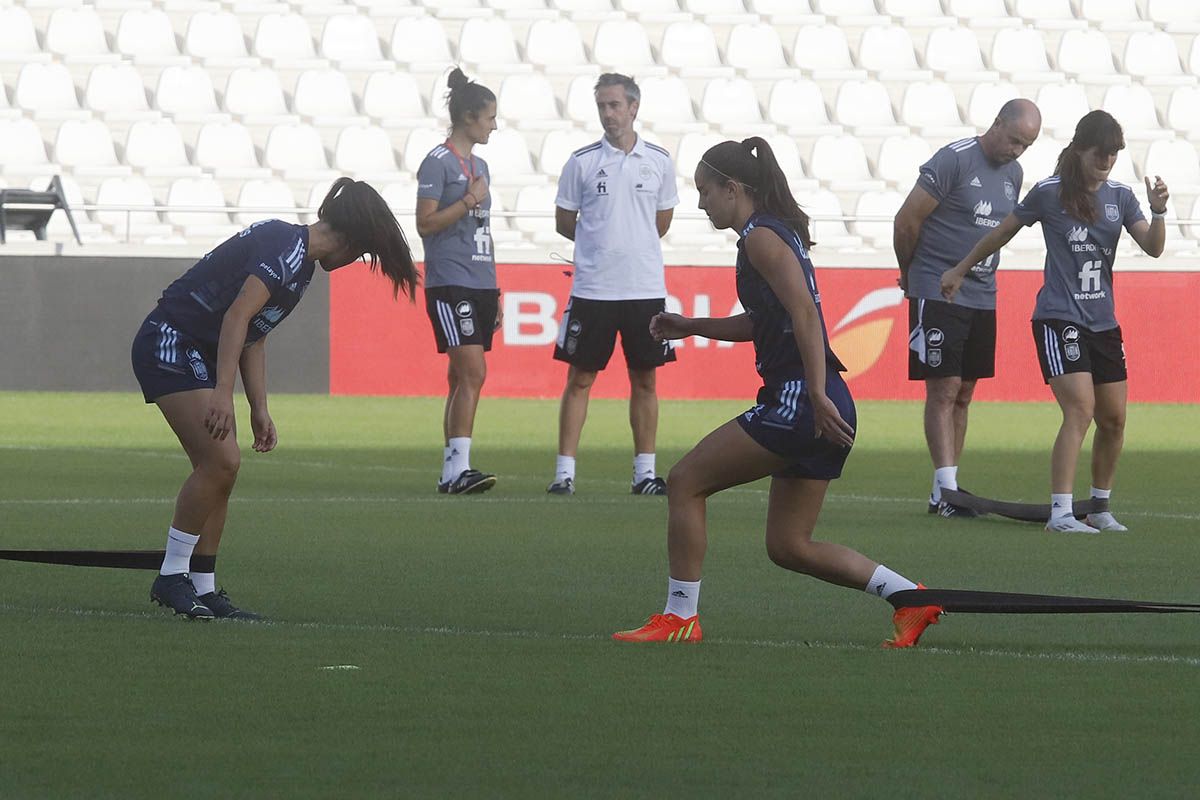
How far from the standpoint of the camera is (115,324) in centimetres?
1917

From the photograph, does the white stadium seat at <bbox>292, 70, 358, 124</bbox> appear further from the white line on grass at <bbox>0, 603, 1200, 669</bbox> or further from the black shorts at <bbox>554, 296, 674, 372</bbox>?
the white line on grass at <bbox>0, 603, 1200, 669</bbox>

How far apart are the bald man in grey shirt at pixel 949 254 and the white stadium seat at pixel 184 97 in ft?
48.3

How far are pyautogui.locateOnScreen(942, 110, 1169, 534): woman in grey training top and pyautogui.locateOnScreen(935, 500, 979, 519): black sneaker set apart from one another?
1.92 feet

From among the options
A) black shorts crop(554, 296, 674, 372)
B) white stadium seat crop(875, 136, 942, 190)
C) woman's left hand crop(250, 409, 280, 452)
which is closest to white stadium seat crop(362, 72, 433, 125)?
white stadium seat crop(875, 136, 942, 190)

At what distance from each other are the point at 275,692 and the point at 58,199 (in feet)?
50.9

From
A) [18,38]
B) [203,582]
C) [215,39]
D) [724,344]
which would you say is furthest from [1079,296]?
[18,38]

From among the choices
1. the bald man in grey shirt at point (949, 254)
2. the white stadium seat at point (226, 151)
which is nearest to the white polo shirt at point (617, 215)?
the bald man in grey shirt at point (949, 254)

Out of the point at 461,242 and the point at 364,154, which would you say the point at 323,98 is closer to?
the point at 364,154

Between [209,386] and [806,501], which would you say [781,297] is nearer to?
[806,501]

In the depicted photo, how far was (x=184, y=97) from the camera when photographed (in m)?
23.5

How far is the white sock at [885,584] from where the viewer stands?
5770 mm

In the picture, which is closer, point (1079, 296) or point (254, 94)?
point (1079, 296)

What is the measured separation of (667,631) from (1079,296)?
400 cm

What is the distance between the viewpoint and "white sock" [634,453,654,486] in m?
10.8
